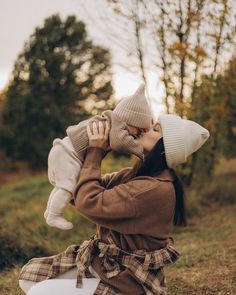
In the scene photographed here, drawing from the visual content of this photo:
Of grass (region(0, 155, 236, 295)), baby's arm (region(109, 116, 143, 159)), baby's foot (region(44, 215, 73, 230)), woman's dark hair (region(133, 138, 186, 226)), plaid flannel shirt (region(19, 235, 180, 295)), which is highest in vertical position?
baby's arm (region(109, 116, 143, 159))

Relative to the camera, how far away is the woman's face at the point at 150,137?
2.62m

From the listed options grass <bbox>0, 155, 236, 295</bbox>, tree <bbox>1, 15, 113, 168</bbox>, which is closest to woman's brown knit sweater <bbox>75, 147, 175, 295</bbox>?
grass <bbox>0, 155, 236, 295</bbox>

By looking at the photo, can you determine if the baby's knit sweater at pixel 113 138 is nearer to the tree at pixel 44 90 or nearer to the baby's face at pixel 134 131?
the baby's face at pixel 134 131

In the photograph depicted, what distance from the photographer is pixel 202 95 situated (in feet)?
Result: 25.2

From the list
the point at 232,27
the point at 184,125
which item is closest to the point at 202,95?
the point at 232,27

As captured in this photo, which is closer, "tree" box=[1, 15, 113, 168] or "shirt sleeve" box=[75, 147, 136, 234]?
"shirt sleeve" box=[75, 147, 136, 234]

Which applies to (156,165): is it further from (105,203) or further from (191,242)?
(191,242)

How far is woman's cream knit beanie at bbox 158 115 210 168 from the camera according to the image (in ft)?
8.37

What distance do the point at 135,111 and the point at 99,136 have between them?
210 mm

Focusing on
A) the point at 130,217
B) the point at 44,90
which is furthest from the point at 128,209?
the point at 44,90

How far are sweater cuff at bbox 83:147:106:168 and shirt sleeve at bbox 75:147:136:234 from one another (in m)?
0.04

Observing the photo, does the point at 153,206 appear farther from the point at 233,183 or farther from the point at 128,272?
the point at 233,183

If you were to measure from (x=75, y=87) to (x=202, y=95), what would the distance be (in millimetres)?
13725

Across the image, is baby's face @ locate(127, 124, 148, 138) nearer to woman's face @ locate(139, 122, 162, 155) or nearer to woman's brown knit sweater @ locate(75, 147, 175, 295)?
woman's face @ locate(139, 122, 162, 155)
